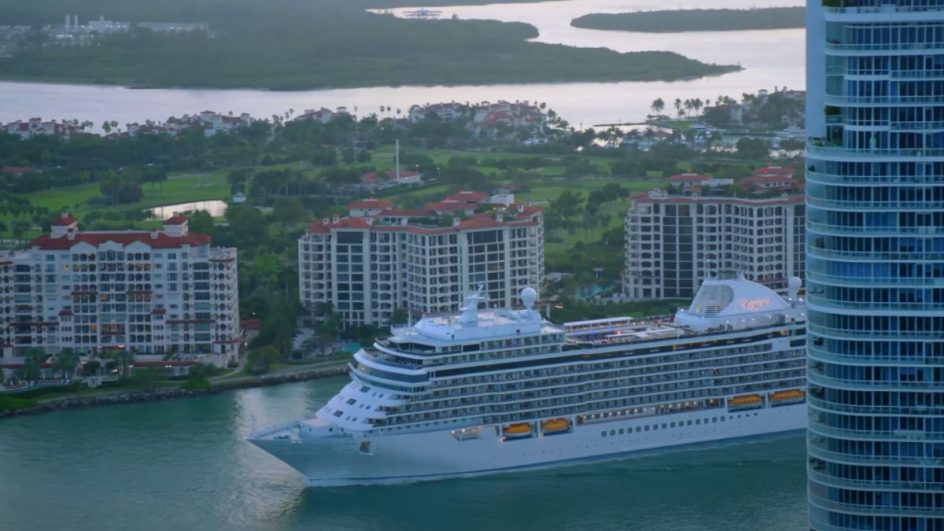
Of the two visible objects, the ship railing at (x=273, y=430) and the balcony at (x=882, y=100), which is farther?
the ship railing at (x=273, y=430)

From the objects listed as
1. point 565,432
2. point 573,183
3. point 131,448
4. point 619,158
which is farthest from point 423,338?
point 619,158

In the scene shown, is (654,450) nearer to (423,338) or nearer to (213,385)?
(423,338)

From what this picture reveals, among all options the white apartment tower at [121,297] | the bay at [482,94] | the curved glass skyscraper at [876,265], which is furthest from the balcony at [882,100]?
the bay at [482,94]

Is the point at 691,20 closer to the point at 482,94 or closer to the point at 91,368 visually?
the point at 482,94

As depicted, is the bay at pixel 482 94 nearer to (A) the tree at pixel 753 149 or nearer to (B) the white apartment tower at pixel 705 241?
(A) the tree at pixel 753 149

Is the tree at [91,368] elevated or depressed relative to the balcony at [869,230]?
depressed

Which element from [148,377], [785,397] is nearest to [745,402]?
[785,397]

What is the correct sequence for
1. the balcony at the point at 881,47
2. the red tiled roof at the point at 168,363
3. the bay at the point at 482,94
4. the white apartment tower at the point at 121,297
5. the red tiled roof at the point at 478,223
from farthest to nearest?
the bay at the point at 482,94 → the red tiled roof at the point at 478,223 → the white apartment tower at the point at 121,297 → the red tiled roof at the point at 168,363 → the balcony at the point at 881,47
